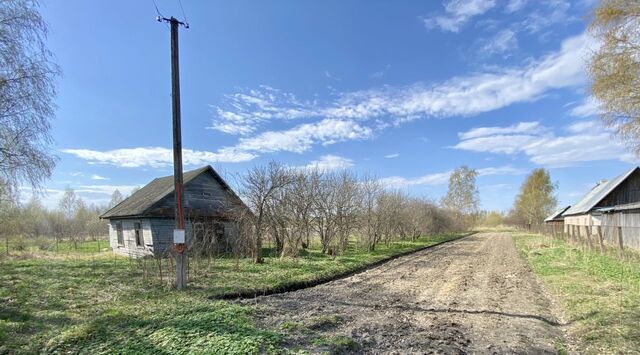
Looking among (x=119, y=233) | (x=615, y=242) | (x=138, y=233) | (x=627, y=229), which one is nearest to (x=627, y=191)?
(x=627, y=229)

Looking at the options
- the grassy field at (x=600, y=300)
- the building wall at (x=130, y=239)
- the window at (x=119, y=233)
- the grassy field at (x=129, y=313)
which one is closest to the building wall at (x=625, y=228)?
the grassy field at (x=600, y=300)

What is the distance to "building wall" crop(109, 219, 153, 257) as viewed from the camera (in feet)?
66.4

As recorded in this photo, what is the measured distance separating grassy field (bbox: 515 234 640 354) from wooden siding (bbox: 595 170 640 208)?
842 inches

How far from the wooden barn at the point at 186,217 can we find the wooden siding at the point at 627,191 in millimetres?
31795

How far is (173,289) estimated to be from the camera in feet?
32.9

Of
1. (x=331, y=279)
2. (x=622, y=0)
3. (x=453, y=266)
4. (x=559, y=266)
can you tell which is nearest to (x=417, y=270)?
(x=453, y=266)

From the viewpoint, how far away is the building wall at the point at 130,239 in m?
20.2

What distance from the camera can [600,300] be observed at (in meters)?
7.95

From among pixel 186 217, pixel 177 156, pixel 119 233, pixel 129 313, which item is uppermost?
pixel 177 156

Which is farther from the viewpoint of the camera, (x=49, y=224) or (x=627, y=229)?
(x=49, y=224)

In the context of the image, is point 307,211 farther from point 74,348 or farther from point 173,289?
point 74,348

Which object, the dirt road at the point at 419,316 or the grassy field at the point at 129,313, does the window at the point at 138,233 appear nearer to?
the grassy field at the point at 129,313

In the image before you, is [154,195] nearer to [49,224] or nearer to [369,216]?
[369,216]

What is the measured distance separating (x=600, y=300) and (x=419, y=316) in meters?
4.25
